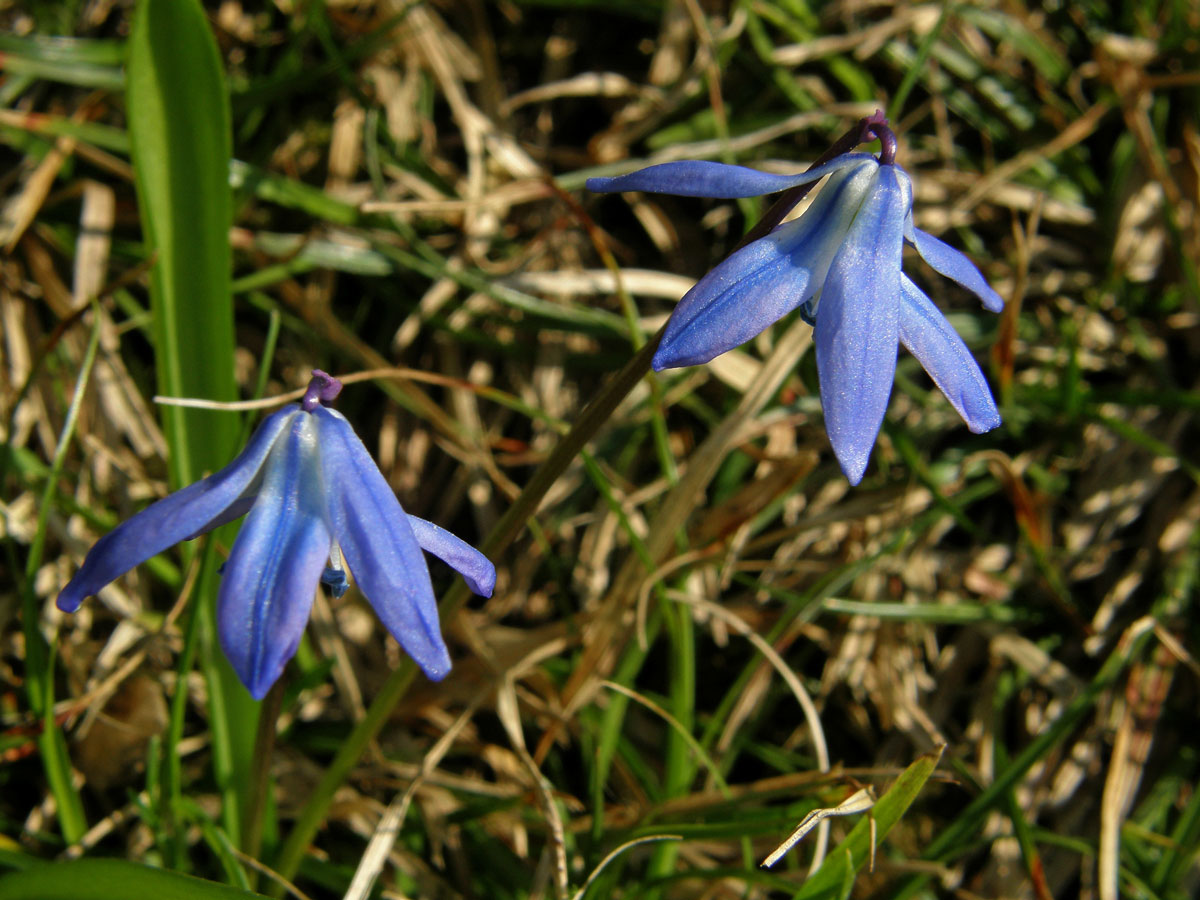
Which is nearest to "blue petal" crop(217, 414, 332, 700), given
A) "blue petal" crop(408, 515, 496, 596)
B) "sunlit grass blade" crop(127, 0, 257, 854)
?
"blue petal" crop(408, 515, 496, 596)

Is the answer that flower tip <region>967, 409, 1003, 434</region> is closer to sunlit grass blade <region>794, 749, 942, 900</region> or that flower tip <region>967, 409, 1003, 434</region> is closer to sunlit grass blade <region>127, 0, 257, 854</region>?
sunlit grass blade <region>794, 749, 942, 900</region>

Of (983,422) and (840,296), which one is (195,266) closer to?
(840,296)

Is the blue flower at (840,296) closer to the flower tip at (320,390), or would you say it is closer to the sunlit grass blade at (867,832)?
the flower tip at (320,390)

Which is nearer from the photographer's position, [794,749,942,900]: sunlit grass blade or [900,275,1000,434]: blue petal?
[900,275,1000,434]: blue petal

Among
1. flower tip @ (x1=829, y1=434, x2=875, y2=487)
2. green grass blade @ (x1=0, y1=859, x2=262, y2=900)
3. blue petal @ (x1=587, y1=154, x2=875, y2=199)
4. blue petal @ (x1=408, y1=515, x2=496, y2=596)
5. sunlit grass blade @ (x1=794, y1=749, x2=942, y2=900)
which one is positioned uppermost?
blue petal @ (x1=587, y1=154, x2=875, y2=199)

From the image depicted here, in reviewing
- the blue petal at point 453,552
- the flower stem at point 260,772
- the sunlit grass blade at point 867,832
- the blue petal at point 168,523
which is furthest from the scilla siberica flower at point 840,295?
the flower stem at point 260,772

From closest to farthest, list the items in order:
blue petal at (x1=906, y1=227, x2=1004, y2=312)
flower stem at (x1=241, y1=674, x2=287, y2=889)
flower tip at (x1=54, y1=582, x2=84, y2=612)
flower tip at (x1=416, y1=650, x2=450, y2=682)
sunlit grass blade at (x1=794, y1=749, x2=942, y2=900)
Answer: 1. flower tip at (x1=416, y1=650, x2=450, y2=682)
2. flower tip at (x1=54, y1=582, x2=84, y2=612)
3. blue petal at (x1=906, y1=227, x2=1004, y2=312)
4. flower stem at (x1=241, y1=674, x2=287, y2=889)
5. sunlit grass blade at (x1=794, y1=749, x2=942, y2=900)

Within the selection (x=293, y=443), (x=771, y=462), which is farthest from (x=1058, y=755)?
(x=293, y=443)
